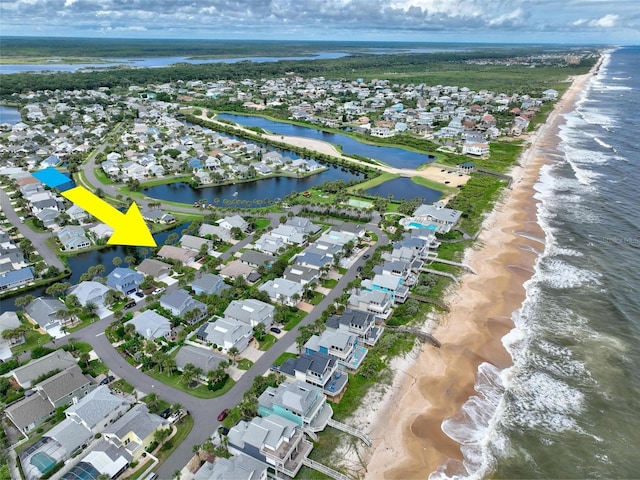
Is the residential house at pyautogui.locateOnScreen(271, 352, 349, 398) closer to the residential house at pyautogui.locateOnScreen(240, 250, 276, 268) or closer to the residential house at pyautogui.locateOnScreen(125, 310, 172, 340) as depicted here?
the residential house at pyautogui.locateOnScreen(125, 310, 172, 340)

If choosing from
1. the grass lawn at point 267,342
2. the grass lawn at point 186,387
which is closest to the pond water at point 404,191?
the grass lawn at point 267,342

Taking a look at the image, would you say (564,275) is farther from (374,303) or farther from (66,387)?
(66,387)

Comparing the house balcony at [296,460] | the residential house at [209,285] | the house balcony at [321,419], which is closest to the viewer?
the house balcony at [296,460]

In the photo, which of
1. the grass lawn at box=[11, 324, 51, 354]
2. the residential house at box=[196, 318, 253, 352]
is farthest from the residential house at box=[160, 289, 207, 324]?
the grass lawn at box=[11, 324, 51, 354]

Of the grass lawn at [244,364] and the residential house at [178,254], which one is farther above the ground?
the grass lawn at [244,364]

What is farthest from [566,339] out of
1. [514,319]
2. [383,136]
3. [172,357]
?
[383,136]

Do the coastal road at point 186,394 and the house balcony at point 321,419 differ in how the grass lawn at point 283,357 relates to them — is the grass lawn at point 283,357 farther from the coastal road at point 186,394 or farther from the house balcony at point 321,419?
the house balcony at point 321,419

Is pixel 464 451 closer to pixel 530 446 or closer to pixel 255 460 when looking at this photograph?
pixel 530 446

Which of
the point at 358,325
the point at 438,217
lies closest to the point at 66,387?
the point at 358,325
